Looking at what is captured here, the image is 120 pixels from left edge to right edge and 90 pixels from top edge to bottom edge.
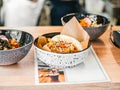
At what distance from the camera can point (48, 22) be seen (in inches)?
131

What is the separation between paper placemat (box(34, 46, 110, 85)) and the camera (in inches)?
32.3

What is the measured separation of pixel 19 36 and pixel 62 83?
305 mm

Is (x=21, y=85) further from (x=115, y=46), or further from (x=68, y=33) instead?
(x=115, y=46)

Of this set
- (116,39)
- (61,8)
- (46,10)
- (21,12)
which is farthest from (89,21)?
(46,10)

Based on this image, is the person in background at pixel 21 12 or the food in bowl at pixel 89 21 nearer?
the food in bowl at pixel 89 21

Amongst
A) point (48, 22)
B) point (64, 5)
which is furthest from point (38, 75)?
point (48, 22)

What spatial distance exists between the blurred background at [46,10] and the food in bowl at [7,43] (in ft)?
4.23

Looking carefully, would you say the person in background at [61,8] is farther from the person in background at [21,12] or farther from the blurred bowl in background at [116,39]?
the blurred bowl in background at [116,39]

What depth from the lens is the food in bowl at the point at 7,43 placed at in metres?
0.89

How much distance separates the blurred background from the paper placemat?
136cm

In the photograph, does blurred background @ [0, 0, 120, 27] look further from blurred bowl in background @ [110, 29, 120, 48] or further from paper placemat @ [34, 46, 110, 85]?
paper placemat @ [34, 46, 110, 85]

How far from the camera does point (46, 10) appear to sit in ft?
11.0

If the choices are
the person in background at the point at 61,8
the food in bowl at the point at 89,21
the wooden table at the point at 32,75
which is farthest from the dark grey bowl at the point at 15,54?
the person in background at the point at 61,8

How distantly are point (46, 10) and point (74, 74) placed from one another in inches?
101
